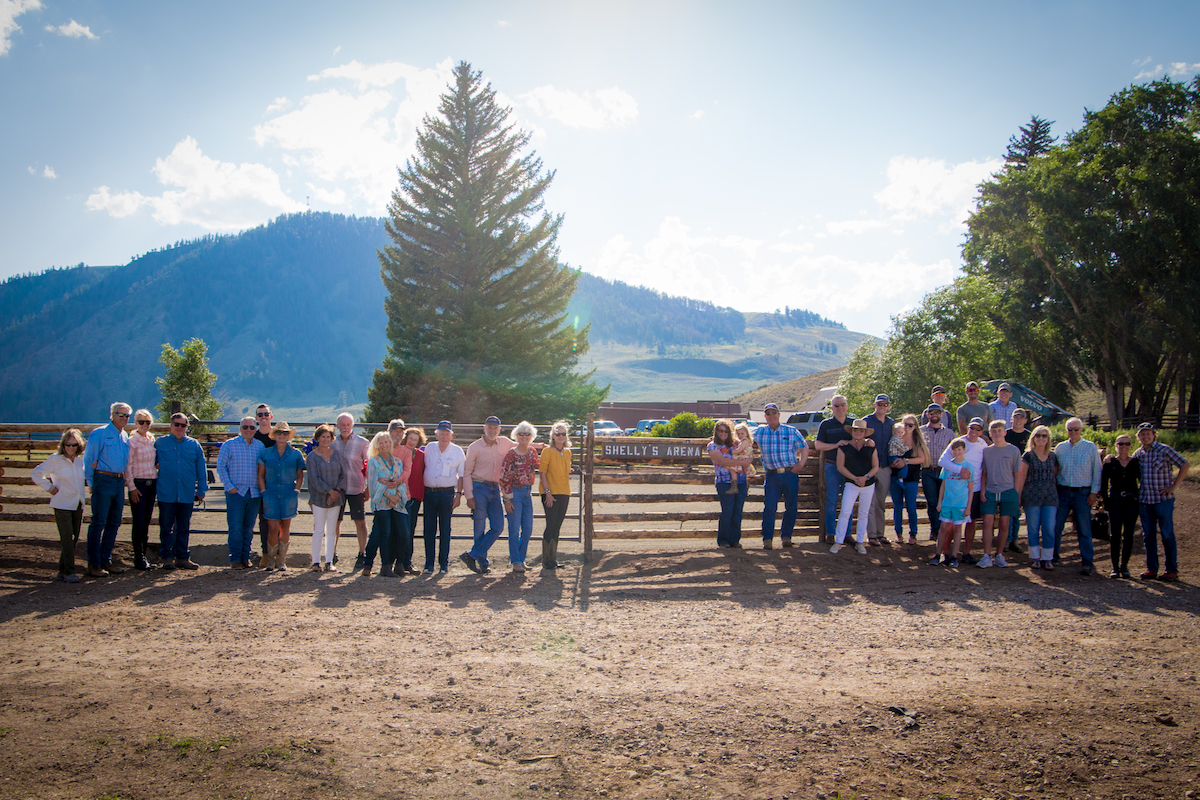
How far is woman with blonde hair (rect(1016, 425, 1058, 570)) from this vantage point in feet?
27.9

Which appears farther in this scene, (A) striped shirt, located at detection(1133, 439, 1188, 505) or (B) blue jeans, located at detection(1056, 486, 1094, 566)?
(B) blue jeans, located at detection(1056, 486, 1094, 566)

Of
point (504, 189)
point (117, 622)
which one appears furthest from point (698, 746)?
point (504, 189)

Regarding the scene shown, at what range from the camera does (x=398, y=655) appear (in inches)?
206

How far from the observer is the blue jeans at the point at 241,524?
8.55 metres

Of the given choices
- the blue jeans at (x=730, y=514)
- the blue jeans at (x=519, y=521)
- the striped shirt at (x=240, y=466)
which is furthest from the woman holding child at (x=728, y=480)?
the striped shirt at (x=240, y=466)

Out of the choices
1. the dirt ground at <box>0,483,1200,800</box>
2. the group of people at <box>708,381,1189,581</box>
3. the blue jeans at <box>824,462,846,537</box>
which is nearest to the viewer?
the dirt ground at <box>0,483,1200,800</box>

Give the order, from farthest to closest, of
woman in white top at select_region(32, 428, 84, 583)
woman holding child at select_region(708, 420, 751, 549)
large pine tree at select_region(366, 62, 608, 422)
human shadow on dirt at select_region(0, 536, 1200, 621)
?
large pine tree at select_region(366, 62, 608, 422), woman holding child at select_region(708, 420, 751, 549), woman in white top at select_region(32, 428, 84, 583), human shadow on dirt at select_region(0, 536, 1200, 621)

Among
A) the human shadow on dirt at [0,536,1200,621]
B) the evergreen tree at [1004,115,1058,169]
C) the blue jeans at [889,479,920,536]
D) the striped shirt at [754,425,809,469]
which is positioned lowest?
the human shadow on dirt at [0,536,1200,621]

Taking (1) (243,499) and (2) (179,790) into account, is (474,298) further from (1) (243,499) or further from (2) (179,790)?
(2) (179,790)

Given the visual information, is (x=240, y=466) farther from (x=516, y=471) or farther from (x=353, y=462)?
(x=516, y=471)

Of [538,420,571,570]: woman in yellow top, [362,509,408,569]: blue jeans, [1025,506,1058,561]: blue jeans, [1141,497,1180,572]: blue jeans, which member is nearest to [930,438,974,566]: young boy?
[1025,506,1058,561]: blue jeans

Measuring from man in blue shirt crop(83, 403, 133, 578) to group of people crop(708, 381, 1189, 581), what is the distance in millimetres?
7485

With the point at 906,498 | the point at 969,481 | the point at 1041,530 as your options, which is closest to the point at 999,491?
the point at 969,481

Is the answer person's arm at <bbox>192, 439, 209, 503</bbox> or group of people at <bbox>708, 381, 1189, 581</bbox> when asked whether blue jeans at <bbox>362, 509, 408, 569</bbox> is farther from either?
group of people at <bbox>708, 381, 1189, 581</bbox>
